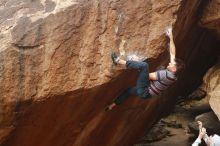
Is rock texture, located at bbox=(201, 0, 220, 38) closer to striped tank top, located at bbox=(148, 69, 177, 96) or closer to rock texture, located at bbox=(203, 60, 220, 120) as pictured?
rock texture, located at bbox=(203, 60, 220, 120)

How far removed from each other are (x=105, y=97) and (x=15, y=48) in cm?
223

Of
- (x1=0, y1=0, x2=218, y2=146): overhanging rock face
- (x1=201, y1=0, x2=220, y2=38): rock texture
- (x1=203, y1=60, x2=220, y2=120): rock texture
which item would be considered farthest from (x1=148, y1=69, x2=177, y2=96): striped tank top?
(x1=203, y1=60, x2=220, y2=120): rock texture

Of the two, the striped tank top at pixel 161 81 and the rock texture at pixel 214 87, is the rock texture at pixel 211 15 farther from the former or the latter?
the striped tank top at pixel 161 81

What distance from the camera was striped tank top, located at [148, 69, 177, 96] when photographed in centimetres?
853

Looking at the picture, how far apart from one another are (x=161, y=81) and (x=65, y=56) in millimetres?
1918

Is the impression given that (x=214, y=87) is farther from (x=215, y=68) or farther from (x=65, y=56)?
(x=65, y=56)

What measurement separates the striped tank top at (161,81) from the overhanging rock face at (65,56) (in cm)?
74

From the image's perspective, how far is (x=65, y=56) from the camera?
28.2 ft

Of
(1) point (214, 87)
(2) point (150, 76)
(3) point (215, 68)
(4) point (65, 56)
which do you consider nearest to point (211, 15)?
(1) point (214, 87)

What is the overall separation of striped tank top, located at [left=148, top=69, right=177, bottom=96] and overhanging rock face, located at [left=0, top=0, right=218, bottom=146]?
736 millimetres

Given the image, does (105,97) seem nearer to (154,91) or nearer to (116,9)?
(154,91)

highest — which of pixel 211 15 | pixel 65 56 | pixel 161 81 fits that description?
pixel 211 15

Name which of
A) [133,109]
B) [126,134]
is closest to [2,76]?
[133,109]

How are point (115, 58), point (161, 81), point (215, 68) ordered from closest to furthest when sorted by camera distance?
point (161, 81), point (115, 58), point (215, 68)
